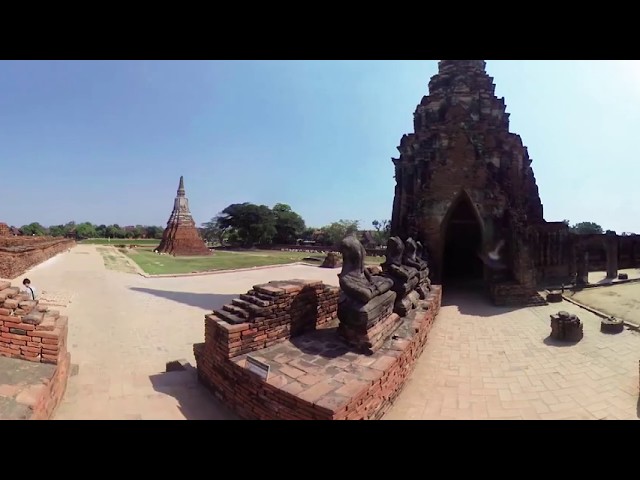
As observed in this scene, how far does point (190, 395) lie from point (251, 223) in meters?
41.6

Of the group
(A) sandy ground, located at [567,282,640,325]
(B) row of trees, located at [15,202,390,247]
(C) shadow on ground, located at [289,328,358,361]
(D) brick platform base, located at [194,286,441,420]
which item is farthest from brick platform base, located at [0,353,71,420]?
(B) row of trees, located at [15,202,390,247]

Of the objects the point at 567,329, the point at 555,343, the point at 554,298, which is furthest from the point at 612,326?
the point at 554,298

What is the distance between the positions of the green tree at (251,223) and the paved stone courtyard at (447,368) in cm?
3449

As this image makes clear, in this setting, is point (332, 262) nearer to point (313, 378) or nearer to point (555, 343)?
point (555, 343)

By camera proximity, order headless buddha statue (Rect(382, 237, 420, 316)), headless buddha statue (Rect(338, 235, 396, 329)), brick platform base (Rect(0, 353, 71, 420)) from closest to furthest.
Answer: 1. brick platform base (Rect(0, 353, 71, 420))
2. headless buddha statue (Rect(338, 235, 396, 329))
3. headless buddha statue (Rect(382, 237, 420, 316))

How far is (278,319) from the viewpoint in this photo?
4703 mm

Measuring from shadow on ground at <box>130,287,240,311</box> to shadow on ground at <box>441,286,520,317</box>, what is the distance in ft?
23.2

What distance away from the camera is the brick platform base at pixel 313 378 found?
3219 millimetres

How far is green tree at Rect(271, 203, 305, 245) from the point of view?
48250mm

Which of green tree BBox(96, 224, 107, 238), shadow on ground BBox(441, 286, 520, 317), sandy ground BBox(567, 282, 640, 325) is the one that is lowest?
shadow on ground BBox(441, 286, 520, 317)

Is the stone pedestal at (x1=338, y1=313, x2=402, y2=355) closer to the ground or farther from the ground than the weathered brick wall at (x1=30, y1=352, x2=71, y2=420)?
farther from the ground

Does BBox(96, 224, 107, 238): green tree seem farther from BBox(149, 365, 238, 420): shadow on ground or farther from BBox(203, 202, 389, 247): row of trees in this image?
BBox(149, 365, 238, 420): shadow on ground

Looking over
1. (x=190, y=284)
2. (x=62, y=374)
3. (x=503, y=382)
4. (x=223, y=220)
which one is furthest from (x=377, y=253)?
(x=62, y=374)

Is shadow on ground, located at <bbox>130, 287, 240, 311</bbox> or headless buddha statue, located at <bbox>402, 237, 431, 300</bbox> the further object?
shadow on ground, located at <bbox>130, 287, 240, 311</bbox>
